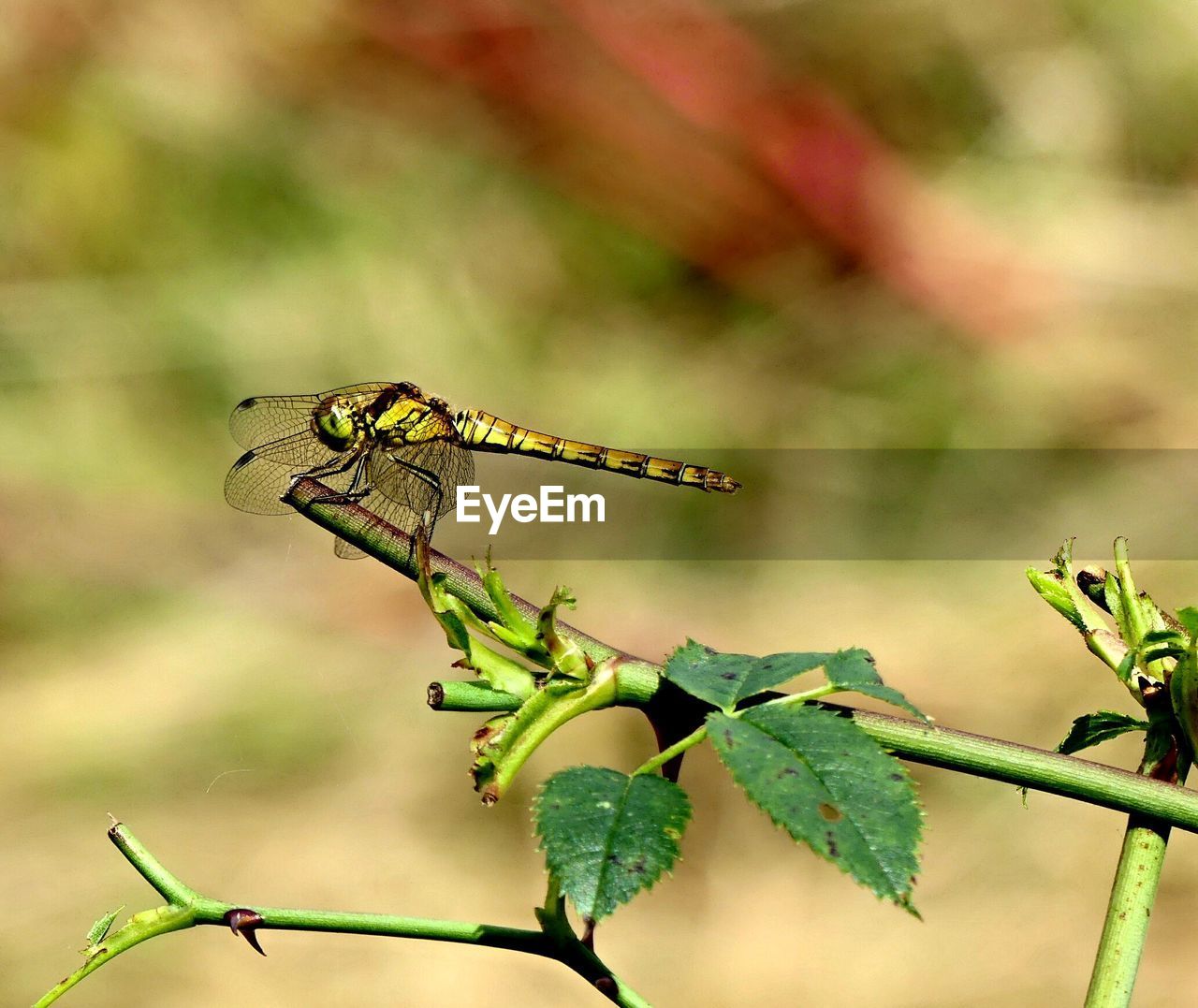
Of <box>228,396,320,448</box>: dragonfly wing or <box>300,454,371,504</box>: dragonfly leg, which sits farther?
<box>228,396,320,448</box>: dragonfly wing

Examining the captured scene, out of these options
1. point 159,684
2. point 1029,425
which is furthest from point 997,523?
point 159,684

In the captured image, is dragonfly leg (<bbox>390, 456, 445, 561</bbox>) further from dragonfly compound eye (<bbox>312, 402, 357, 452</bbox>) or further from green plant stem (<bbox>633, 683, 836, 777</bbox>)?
green plant stem (<bbox>633, 683, 836, 777</bbox>)

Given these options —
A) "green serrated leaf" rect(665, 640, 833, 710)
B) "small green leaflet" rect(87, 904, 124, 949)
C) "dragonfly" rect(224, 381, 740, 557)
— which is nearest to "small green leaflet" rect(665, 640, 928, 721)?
"green serrated leaf" rect(665, 640, 833, 710)

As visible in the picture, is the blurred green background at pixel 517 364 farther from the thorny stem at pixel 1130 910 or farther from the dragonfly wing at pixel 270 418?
the thorny stem at pixel 1130 910

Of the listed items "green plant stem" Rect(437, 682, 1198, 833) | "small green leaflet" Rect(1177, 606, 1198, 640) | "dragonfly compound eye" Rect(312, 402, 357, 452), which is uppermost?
"dragonfly compound eye" Rect(312, 402, 357, 452)

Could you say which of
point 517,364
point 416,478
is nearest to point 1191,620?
point 416,478

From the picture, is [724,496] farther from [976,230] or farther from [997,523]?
[976,230]

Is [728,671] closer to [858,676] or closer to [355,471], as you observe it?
[858,676]
